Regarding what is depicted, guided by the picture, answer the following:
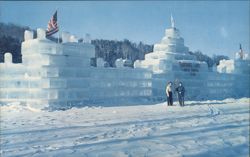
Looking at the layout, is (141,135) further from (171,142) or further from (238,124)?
(238,124)

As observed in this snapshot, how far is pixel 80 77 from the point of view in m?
25.7

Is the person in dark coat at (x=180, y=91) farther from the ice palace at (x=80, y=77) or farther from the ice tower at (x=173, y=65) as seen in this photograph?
the ice tower at (x=173, y=65)

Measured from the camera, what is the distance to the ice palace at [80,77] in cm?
2406

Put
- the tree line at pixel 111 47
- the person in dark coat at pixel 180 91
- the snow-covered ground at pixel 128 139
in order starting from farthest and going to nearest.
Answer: the tree line at pixel 111 47 → the person in dark coat at pixel 180 91 → the snow-covered ground at pixel 128 139

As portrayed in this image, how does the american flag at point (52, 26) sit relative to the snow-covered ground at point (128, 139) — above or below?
above

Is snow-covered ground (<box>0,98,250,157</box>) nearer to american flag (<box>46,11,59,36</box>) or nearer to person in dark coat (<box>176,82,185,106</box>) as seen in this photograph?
person in dark coat (<box>176,82,185,106</box>)

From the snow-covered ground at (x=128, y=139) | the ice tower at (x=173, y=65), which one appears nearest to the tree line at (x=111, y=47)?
the ice tower at (x=173, y=65)

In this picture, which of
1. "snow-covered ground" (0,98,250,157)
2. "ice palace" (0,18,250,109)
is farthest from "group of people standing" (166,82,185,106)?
"snow-covered ground" (0,98,250,157)

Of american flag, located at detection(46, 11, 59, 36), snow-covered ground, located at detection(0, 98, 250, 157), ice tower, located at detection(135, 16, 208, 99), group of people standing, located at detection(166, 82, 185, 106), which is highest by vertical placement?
american flag, located at detection(46, 11, 59, 36)

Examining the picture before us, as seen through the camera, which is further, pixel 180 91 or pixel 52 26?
pixel 52 26

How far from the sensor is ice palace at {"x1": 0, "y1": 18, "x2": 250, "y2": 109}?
78.9 ft

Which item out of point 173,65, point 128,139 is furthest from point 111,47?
point 128,139

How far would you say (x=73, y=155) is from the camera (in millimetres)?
7949

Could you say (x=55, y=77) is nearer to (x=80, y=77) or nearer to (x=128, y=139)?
(x=80, y=77)
